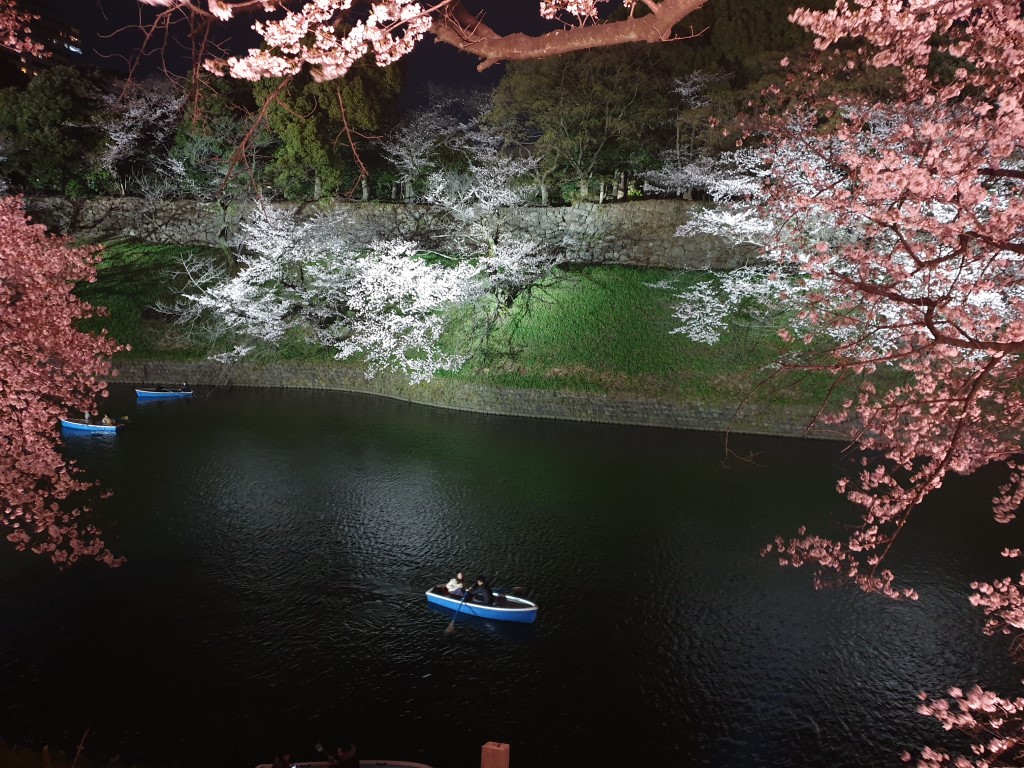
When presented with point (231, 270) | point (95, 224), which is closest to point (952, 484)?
point (231, 270)

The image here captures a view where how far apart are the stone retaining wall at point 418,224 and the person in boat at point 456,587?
58.7 feet

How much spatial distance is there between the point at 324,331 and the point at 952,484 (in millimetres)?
21150

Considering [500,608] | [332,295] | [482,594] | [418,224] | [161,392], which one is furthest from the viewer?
[418,224]

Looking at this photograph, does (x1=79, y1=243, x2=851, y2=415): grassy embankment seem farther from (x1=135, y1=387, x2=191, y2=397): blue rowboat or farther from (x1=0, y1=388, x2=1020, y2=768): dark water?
(x1=0, y1=388, x2=1020, y2=768): dark water

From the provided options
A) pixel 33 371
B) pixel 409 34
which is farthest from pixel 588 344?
pixel 409 34

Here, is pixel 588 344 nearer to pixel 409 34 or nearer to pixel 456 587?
pixel 456 587

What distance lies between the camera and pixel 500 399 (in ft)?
70.9

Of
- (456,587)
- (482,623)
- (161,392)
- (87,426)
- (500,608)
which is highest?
(456,587)

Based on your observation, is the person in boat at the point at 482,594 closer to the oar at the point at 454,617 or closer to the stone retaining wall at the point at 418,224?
the oar at the point at 454,617

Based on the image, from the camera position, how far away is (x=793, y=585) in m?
11.1

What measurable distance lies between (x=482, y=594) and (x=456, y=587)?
46 cm

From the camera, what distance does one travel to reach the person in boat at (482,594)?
974 centimetres

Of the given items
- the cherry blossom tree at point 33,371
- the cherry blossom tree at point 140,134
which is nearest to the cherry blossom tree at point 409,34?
the cherry blossom tree at point 33,371

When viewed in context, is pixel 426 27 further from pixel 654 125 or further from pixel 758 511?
pixel 654 125
